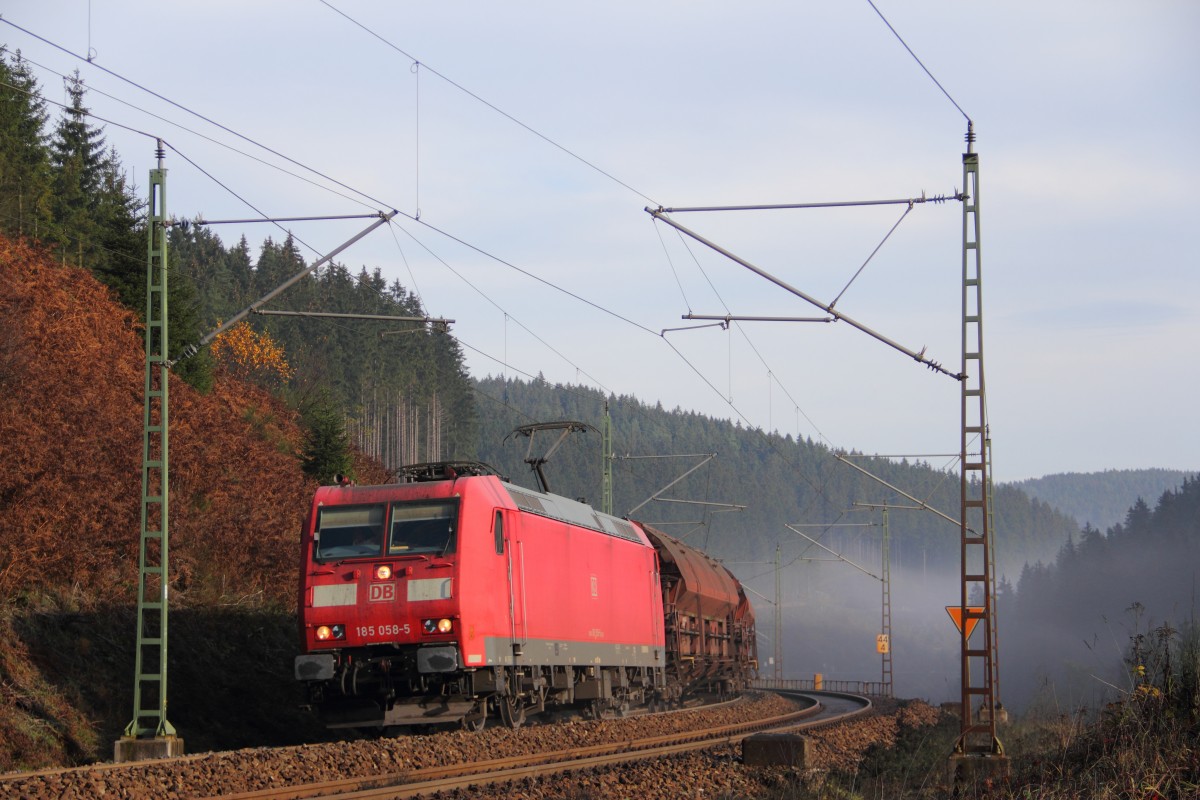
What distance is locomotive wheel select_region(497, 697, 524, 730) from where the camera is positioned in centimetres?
1988

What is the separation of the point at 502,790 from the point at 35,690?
Answer: 381 inches

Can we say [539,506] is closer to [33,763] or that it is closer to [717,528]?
[33,763]

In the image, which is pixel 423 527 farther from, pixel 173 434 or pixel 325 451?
pixel 325 451

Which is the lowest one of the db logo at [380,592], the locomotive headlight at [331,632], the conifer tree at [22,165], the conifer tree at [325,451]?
the locomotive headlight at [331,632]

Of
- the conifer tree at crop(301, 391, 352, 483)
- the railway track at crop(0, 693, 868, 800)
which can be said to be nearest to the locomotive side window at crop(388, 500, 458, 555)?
the railway track at crop(0, 693, 868, 800)

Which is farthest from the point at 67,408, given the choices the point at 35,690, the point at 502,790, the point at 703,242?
the point at 502,790

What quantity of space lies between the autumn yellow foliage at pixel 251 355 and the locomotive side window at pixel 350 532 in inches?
2014

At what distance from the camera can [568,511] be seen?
2291cm

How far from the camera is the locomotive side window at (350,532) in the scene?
18.4 metres

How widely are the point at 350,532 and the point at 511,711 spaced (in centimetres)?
404

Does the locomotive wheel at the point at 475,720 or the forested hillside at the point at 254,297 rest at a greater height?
the forested hillside at the point at 254,297

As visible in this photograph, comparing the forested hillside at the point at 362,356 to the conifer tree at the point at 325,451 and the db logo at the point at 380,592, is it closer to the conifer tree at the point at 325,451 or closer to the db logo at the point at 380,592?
the conifer tree at the point at 325,451

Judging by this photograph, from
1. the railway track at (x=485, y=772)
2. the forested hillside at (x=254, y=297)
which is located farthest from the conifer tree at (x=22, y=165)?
the railway track at (x=485, y=772)

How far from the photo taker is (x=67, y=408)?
24734 millimetres
